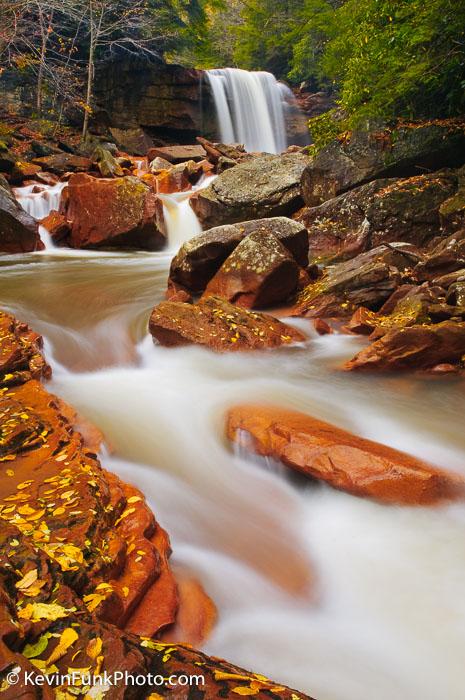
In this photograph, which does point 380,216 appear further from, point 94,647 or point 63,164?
point 63,164

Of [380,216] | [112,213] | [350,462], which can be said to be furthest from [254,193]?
[350,462]

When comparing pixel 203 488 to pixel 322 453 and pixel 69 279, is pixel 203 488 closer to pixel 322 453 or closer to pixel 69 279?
pixel 322 453

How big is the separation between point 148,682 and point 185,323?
474 cm

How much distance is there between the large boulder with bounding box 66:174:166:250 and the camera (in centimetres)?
1120

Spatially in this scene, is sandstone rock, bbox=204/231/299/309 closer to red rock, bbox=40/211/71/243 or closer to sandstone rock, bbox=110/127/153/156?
red rock, bbox=40/211/71/243

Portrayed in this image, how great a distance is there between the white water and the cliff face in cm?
2203

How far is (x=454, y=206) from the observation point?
28.4 feet

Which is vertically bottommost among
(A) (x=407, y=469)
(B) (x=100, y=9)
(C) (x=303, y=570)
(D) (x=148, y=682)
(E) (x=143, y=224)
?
(C) (x=303, y=570)

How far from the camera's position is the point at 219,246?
7301 mm

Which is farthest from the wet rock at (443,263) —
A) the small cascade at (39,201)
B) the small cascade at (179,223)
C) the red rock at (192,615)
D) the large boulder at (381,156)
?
the small cascade at (39,201)

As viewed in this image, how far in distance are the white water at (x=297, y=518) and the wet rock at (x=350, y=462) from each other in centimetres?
11

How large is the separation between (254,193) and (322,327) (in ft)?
20.6

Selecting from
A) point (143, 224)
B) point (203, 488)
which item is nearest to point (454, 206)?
point (143, 224)

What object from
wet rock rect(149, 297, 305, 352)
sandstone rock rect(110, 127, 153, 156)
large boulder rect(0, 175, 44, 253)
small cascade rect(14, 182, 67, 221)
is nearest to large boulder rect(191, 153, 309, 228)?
large boulder rect(0, 175, 44, 253)
